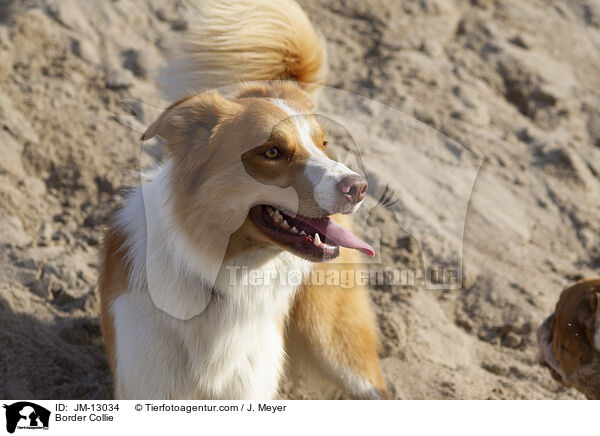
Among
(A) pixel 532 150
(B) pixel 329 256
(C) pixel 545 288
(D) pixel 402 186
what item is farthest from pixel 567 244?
(B) pixel 329 256

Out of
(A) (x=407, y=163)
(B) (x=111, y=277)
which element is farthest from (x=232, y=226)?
(A) (x=407, y=163)

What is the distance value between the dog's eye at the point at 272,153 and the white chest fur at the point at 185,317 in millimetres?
426

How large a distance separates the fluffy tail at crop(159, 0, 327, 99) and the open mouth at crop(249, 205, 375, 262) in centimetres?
87

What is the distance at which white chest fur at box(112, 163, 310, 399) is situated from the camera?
9.27 ft

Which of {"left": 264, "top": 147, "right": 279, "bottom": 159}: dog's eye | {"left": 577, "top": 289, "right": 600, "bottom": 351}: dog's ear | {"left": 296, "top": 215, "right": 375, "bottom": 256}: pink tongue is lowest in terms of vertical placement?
{"left": 577, "top": 289, "right": 600, "bottom": 351}: dog's ear

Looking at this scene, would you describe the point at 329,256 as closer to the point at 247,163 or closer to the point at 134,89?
the point at 247,163

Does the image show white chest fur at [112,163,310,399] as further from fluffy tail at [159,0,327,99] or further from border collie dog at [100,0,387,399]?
fluffy tail at [159,0,327,99]

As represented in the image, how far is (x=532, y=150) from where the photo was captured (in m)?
5.44

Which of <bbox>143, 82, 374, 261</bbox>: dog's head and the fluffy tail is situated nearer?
<bbox>143, 82, 374, 261</bbox>: dog's head

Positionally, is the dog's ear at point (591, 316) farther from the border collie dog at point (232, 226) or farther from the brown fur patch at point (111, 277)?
the brown fur patch at point (111, 277)
